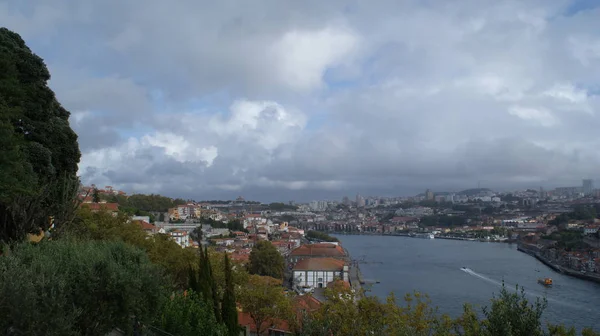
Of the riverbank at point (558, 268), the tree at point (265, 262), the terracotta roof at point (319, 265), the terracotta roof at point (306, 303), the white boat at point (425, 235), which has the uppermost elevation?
the terracotta roof at point (306, 303)

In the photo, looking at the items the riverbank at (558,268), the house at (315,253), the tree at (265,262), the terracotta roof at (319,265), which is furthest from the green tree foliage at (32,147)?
the riverbank at (558,268)

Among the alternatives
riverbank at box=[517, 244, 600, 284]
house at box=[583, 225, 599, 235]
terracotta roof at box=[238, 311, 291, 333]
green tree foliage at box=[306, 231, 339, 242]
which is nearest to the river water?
riverbank at box=[517, 244, 600, 284]

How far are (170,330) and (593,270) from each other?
1359 inches

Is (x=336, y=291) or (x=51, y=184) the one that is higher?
(x=51, y=184)

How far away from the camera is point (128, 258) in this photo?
5.90 meters

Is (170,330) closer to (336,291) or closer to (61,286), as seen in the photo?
(336,291)

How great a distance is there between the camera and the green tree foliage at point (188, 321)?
6570 mm

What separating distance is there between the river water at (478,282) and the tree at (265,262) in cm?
534

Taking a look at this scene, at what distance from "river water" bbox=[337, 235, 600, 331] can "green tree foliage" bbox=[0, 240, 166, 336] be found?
13648mm

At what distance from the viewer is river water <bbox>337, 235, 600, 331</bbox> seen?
21375 mm

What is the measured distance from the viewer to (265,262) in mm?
27375

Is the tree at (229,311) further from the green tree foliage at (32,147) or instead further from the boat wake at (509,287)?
the boat wake at (509,287)

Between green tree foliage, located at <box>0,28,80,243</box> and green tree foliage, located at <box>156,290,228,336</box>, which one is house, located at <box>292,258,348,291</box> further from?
green tree foliage, located at <box>156,290,228,336</box>

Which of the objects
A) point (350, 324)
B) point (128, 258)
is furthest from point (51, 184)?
point (350, 324)
